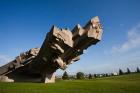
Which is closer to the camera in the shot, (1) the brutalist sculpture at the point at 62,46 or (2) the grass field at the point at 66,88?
(2) the grass field at the point at 66,88

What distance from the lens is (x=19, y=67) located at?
67.2 feet

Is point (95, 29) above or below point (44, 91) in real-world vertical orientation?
above

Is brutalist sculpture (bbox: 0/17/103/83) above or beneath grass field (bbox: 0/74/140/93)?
above

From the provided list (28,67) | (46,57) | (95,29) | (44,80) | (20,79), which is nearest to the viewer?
(95,29)

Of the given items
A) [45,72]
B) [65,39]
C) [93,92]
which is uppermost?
[65,39]

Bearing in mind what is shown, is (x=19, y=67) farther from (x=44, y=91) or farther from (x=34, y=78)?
(x=44, y=91)

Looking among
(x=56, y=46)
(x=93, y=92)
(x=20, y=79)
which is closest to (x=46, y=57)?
(x=56, y=46)

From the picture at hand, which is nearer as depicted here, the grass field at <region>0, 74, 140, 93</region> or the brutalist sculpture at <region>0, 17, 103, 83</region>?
the grass field at <region>0, 74, 140, 93</region>

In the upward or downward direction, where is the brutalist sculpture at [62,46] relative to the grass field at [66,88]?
upward

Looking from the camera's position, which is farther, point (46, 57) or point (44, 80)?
point (44, 80)

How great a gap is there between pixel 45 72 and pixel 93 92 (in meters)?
7.45

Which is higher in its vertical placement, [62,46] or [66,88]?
[62,46]

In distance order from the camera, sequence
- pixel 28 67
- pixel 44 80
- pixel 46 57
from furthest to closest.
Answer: pixel 28 67 → pixel 44 80 → pixel 46 57

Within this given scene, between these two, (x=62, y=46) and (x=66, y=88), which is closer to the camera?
(x=66, y=88)
